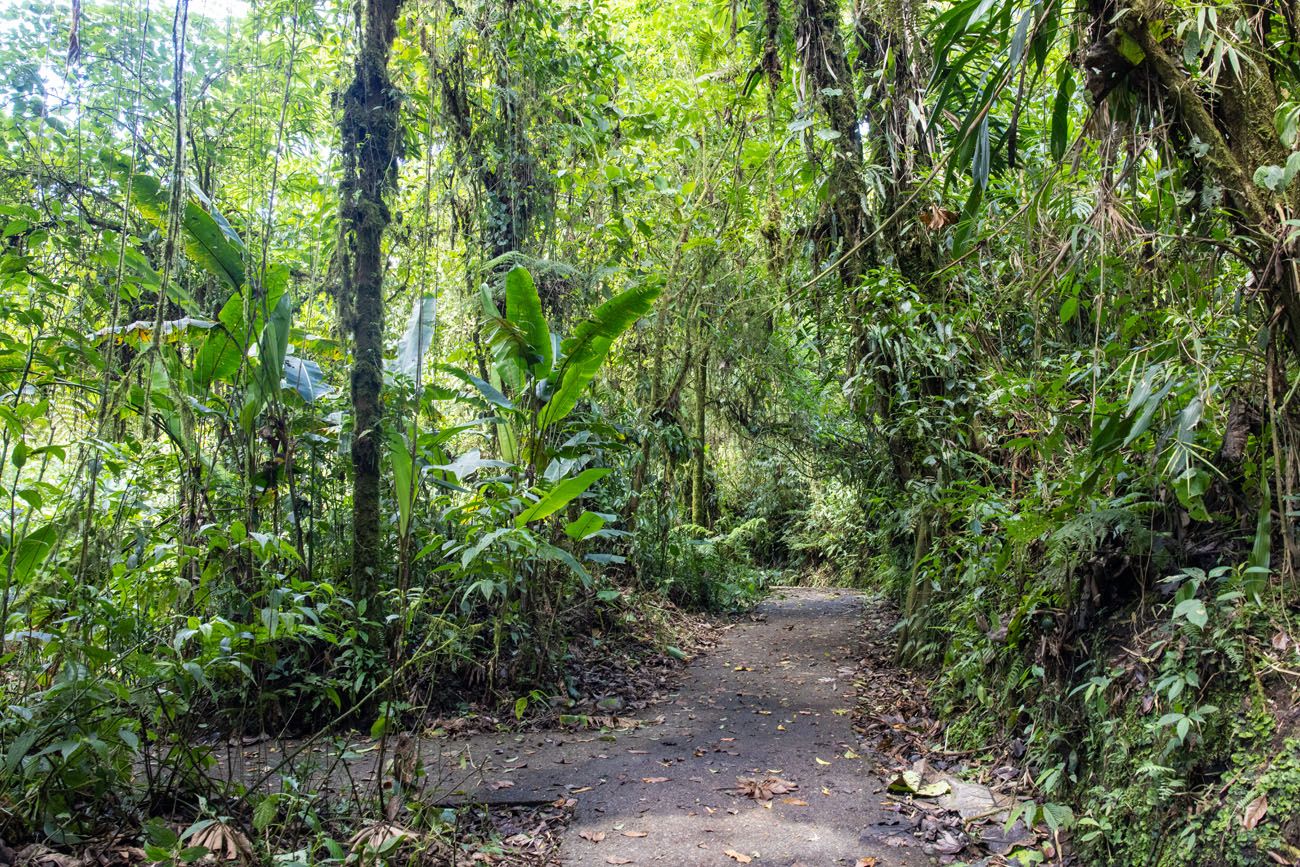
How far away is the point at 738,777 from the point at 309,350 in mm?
3898

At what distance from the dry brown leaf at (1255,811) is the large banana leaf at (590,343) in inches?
146

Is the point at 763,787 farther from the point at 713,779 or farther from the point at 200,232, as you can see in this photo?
the point at 200,232

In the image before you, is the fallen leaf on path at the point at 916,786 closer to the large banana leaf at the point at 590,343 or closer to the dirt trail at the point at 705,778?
the dirt trail at the point at 705,778

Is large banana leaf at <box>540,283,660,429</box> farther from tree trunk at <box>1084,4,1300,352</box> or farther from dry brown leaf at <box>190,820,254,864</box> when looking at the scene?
dry brown leaf at <box>190,820,254,864</box>

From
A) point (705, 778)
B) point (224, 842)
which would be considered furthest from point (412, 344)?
point (224, 842)

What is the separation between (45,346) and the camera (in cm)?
303

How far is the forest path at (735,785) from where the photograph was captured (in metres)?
3.04

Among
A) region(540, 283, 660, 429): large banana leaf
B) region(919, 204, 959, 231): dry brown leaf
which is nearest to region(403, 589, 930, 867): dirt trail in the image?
region(540, 283, 660, 429): large banana leaf

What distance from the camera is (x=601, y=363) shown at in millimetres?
5027

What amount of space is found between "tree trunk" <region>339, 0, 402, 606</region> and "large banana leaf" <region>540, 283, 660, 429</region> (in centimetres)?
111

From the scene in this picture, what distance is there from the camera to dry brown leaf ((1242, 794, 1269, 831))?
2.14 meters

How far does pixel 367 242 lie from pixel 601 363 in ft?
5.28

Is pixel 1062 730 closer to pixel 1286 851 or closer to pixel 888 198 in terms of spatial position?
pixel 1286 851

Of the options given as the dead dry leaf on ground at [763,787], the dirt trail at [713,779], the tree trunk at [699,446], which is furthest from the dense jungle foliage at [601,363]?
the tree trunk at [699,446]
